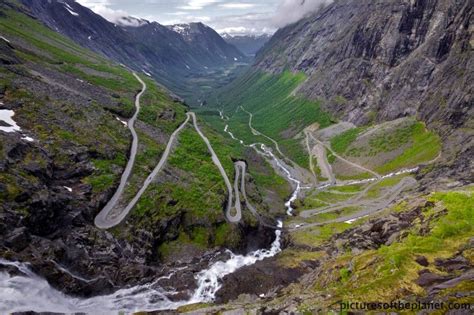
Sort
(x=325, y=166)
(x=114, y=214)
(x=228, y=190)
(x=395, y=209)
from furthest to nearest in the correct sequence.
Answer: (x=325, y=166)
(x=228, y=190)
(x=114, y=214)
(x=395, y=209)

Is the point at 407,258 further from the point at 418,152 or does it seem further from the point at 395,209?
the point at 418,152

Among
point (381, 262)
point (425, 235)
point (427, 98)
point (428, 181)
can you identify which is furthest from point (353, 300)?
point (427, 98)

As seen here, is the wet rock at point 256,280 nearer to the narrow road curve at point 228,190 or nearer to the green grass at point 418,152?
the narrow road curve at point 228,190

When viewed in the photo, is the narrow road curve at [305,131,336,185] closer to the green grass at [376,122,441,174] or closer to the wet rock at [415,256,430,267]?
the green grass at [376,122,441,174]

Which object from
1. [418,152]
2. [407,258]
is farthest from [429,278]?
[418,152]

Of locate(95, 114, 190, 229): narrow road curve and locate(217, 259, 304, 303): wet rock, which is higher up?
locate(95, 114, 190, 229): narrow road curve

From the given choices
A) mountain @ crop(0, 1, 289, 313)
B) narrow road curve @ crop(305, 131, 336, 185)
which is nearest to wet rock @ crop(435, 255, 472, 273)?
mountain @ crop(0, 1, 289, 313)

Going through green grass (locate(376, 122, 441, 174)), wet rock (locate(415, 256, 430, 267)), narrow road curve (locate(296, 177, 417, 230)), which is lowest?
narrow road curve (locate(296, 177, 417, 230))

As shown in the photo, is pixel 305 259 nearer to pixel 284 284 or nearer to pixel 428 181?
pixel 284 284

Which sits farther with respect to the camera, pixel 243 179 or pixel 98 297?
pixel 243 179
